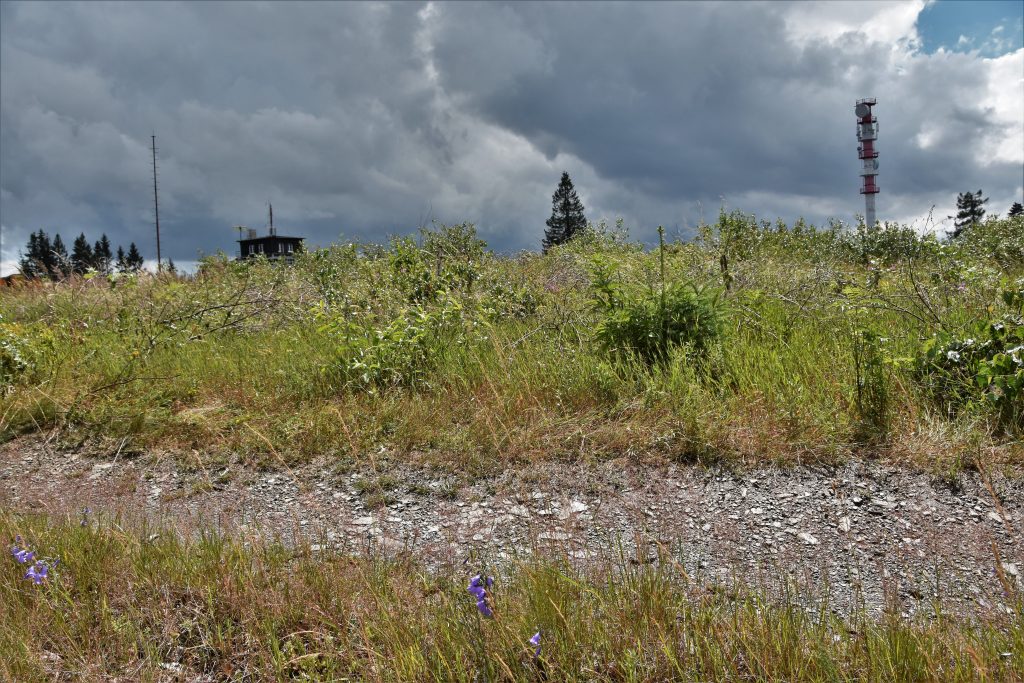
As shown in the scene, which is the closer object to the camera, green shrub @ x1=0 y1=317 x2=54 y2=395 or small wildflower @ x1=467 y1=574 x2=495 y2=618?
small wildflower @ x1=467 y1=574 x2=495 y2=618

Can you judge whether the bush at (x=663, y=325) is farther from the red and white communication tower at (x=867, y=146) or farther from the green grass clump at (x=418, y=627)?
the red and white communication tower at (x=867, y=146)

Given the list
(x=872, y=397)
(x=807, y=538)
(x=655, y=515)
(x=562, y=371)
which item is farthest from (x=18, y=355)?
(x=872, y=397)

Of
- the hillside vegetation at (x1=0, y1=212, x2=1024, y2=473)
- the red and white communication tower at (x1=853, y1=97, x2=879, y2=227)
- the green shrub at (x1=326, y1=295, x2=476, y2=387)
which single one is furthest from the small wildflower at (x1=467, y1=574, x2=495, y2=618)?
the red and white communication tower at (x1=853, y1=97, x2=879, y2=227)

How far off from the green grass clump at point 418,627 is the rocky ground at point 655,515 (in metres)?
0.27

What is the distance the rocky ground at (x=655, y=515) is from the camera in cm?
285

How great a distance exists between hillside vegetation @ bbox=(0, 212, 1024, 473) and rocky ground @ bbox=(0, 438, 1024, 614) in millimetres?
254

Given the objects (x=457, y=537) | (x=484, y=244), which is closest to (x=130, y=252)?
(x=484, y=244)

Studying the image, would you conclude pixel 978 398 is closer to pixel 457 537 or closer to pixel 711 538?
pixel 711 538

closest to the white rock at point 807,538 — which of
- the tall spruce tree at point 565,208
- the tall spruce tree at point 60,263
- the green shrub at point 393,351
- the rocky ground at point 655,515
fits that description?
the rocky ground at point 655,515

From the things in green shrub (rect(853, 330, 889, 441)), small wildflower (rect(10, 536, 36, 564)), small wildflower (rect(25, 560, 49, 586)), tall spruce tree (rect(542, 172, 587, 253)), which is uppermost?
tall spruce tree (rect(542, 172, 587, 253))

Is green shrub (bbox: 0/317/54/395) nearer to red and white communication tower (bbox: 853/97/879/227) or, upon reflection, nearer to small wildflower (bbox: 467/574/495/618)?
small wildflower (bbox: 467/574/495/618)

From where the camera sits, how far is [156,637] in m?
2.36

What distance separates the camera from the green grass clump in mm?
1960

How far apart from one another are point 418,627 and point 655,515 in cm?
161
